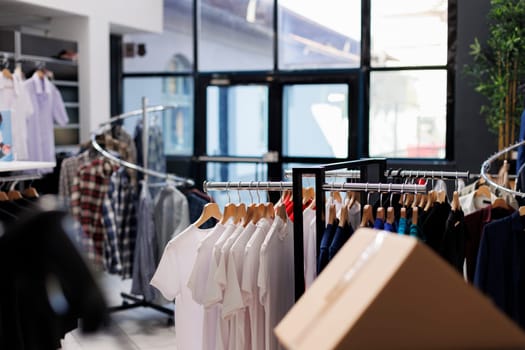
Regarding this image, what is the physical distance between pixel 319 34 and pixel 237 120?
1.26 m

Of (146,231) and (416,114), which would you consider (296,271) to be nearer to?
(146,231)

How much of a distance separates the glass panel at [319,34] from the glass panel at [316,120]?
0.87 feet

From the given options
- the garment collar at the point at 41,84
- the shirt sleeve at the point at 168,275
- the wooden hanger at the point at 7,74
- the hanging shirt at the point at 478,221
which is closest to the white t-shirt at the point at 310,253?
the shirt sleeve at the point at 168,275

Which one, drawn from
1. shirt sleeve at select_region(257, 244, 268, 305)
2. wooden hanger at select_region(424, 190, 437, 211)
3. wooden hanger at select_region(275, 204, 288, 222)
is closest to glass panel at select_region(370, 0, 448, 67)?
wooden hanger at select_region(424, 190, 437, 211)

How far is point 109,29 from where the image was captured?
24.1 ft

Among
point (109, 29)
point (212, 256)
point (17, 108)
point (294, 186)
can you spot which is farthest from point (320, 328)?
point (109, 29)

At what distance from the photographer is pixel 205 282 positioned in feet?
8.81

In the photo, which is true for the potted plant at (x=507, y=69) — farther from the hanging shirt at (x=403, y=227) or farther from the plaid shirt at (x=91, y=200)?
the hanging shirt at (x=403, y=227)

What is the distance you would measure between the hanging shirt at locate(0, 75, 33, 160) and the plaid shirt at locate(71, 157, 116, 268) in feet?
2.37

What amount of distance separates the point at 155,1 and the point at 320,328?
703cm

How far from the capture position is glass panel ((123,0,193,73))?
25.9 feet

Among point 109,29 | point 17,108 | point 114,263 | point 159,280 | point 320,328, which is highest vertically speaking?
point 109,29

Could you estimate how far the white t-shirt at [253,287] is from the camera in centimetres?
260

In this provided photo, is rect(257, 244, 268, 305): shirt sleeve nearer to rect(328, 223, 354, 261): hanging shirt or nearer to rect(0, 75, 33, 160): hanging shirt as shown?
rect(328, 223, 354, 261): hanging shirt
